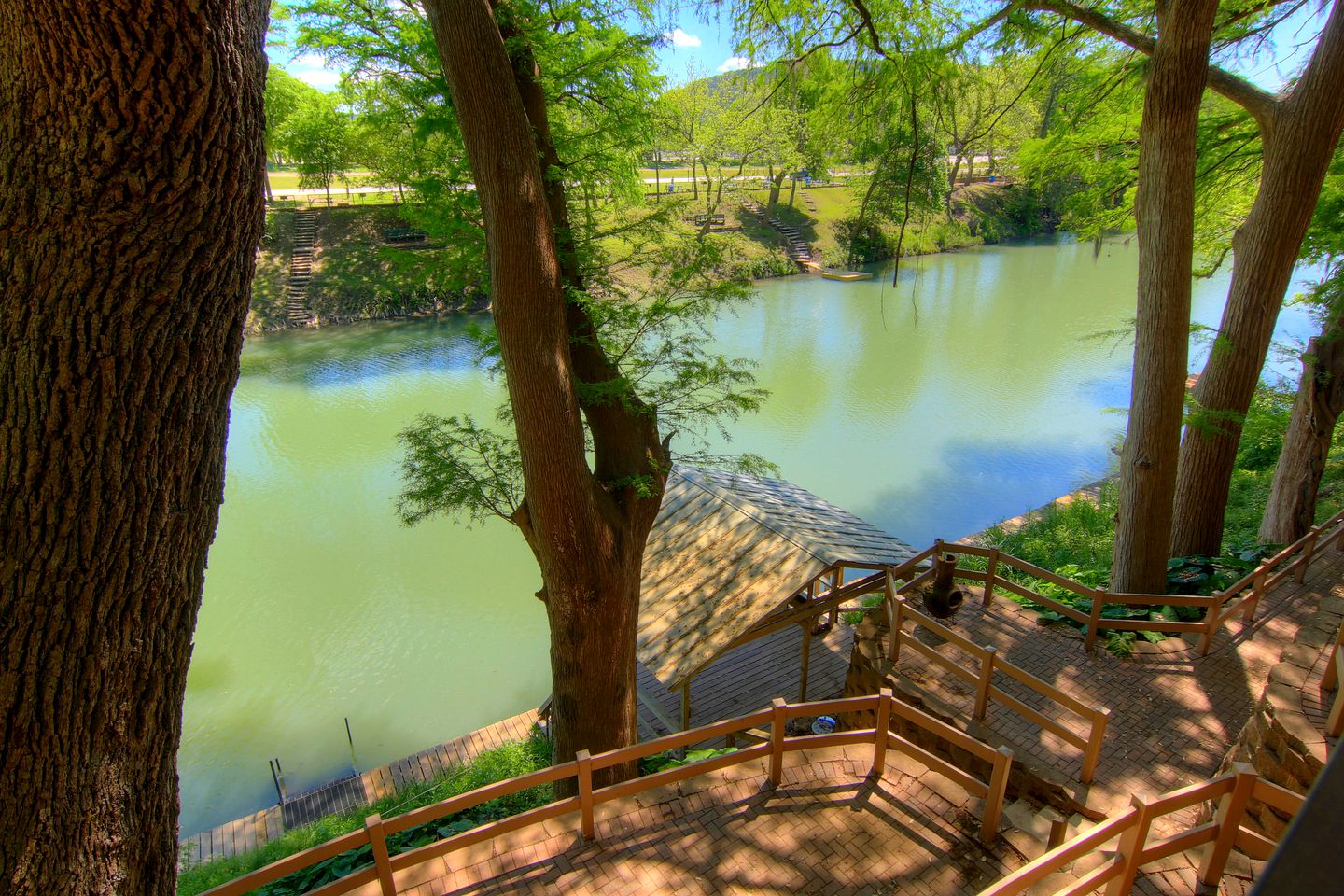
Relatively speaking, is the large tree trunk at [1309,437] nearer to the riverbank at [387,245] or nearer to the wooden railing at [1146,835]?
the wooden railing at [1146,835]

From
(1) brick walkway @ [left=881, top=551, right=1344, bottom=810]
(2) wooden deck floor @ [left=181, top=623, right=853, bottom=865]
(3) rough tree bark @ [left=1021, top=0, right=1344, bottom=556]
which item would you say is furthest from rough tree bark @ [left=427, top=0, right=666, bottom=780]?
(3) rough tree bark @ [left=1021, top=0, right=1344, bottom=556]

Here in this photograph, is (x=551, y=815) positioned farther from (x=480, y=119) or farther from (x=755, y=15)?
(x=755, y=15)

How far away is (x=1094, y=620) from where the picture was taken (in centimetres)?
585

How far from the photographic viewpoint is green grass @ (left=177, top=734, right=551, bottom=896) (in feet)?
18.2

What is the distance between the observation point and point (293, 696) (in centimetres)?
975

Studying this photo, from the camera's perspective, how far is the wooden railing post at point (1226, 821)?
3.09 meters

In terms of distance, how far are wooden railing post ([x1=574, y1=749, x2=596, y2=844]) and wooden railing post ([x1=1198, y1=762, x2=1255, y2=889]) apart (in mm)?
2961

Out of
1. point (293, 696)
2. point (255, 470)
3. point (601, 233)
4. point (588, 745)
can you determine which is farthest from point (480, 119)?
point (255, 470)

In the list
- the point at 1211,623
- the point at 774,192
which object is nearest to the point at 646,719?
the point at 1211,623

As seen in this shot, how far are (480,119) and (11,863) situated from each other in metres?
4.25

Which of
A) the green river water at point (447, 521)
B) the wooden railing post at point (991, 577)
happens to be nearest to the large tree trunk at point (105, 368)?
the wooden railing post at point (991, 577)

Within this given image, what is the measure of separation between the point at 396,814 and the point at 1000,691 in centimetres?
593

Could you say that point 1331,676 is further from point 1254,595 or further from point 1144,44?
point 1144,44

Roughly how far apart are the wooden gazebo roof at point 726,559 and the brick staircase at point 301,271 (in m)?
21.5
